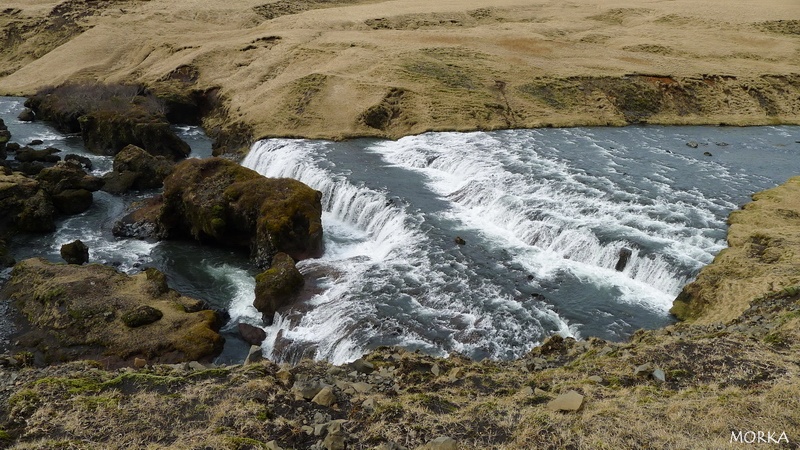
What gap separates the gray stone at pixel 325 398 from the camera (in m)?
11.0

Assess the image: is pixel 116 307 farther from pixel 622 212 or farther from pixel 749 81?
pixel 749 81

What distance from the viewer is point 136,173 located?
3400 centimetres

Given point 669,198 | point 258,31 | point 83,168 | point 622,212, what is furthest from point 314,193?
point 258,31

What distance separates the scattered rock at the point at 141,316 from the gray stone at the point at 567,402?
1406 cm

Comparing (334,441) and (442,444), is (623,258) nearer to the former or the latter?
(442,444)

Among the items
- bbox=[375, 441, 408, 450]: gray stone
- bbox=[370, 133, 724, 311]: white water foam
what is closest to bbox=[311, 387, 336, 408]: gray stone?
bbox=[375, 441, 408, 450]: gray stone

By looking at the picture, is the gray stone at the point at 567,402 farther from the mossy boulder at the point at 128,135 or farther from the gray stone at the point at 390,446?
the mossy boulder at the point at 128,135

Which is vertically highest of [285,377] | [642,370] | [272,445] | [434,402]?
[272,445]

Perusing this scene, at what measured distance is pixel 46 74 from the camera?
62781 mm

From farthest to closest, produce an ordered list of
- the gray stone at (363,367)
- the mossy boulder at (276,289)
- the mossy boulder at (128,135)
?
the mossy boulder at (128,135), the mossy boulder at (276,289), the gray stone at (363,367)

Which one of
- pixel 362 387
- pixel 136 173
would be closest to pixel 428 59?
pixel 136 173

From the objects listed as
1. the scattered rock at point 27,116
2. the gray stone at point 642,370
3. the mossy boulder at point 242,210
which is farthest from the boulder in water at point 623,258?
the scattered rock at point 27,116

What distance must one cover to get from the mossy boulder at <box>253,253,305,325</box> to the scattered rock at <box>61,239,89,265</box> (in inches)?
367

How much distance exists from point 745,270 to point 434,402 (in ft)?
46.6
